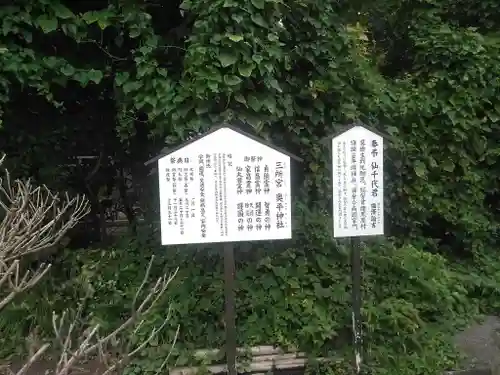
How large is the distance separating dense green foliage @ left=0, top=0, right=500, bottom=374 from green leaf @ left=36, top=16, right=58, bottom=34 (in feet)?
0.05

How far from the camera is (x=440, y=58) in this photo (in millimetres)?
6422

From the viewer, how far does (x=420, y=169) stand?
20.5 ft

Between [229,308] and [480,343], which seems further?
[480,343]

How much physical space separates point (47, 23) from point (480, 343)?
480 centimetres

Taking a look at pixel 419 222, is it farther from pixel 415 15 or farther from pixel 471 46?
pixel 415 15

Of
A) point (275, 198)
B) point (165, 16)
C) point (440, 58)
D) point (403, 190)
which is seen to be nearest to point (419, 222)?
point (403, 190)

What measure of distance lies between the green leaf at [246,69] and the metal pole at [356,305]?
1531 millimetres

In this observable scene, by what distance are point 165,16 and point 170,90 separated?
1.18 m

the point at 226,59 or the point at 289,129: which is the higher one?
the point at 226,59

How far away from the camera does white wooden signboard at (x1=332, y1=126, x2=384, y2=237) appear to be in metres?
4.25

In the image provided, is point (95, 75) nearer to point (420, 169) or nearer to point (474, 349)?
point (420, 169)

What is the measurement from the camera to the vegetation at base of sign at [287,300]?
15.0 ft

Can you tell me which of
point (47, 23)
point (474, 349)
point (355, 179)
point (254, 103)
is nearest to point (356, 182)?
point (355, 179)

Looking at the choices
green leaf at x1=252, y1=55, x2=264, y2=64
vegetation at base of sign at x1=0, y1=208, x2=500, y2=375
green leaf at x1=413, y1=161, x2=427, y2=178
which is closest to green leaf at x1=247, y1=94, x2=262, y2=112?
green leaf at x1=252, y1=55, x2=264, y2=64
